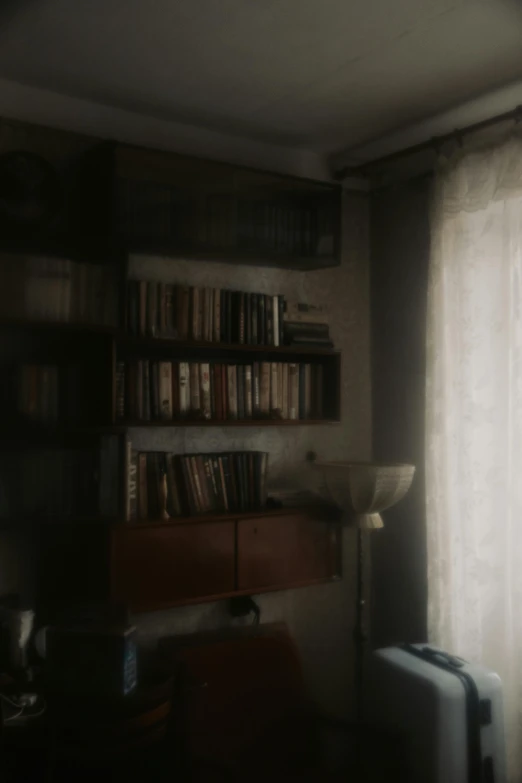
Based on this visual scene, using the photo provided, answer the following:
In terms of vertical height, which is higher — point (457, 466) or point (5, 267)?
point (5, 267)

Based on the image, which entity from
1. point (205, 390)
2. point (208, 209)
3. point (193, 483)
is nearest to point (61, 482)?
point (193, 483)

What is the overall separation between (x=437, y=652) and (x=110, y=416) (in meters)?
1.39

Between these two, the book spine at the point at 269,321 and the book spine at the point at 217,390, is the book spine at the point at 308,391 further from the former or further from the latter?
the book spine at the point at 217,390

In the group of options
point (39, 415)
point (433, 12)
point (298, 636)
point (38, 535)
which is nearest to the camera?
point (433, 12)

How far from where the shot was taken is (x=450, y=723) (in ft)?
7.64

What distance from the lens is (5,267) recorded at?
7.81ft

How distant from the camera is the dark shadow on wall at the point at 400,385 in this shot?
3.01m

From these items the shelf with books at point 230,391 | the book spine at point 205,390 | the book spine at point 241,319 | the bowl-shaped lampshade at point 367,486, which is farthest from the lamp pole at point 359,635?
the book spine at point 241,319

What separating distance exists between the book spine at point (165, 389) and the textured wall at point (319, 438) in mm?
183

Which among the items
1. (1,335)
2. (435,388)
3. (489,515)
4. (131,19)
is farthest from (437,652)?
(131,19)

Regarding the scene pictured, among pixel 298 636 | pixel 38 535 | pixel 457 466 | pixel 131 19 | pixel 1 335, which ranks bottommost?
pixel 298 636

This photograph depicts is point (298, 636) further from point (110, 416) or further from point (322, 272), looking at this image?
point (322, 272)

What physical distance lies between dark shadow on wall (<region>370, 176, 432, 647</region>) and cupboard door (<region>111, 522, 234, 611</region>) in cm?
82

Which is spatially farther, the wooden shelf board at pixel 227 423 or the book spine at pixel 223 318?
the book spine at pixel 223 318
